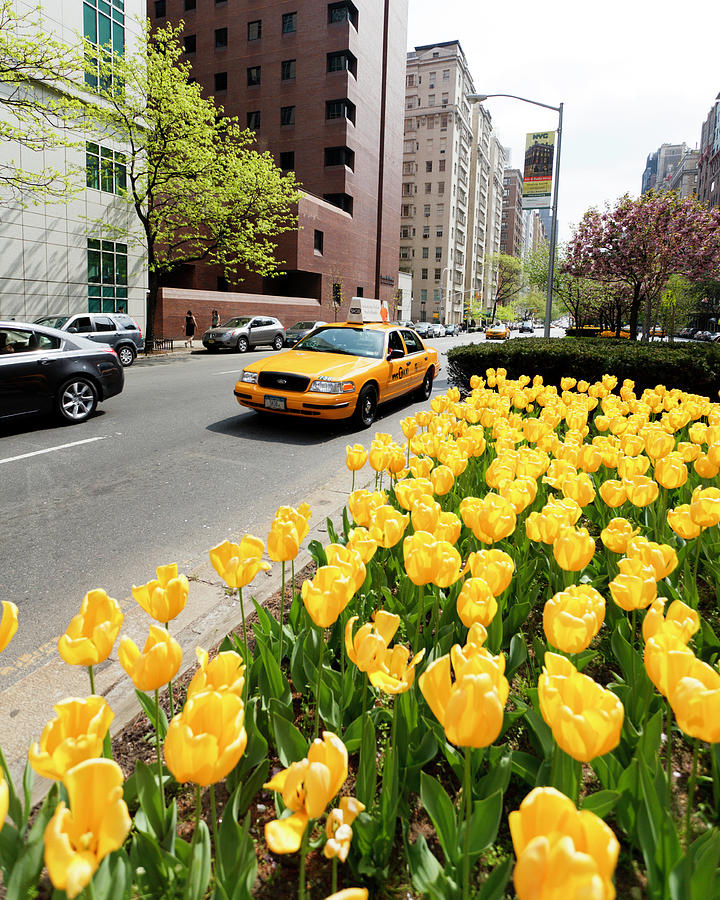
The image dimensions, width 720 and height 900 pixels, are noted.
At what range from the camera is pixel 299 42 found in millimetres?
48875

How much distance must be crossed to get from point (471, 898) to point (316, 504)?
465 cm

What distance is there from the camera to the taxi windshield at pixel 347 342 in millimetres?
10914

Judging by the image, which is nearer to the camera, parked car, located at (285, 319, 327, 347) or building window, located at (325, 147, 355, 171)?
parked car, located at (285, 319, 327, 347)

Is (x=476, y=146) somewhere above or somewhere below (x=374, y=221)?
above

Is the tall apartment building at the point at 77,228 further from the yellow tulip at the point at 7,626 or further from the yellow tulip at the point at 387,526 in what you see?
the yellow tulip at the point at 7,626

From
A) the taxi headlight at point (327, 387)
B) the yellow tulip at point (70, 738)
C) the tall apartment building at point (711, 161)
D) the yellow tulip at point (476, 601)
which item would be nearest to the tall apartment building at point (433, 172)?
the tall apartment building at point (711, 161)

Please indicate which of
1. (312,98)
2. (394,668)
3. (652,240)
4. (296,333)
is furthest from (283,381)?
(312,98)

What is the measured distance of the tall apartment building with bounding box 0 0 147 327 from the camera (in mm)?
23250

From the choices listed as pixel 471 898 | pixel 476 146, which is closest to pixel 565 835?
pixel 471 898

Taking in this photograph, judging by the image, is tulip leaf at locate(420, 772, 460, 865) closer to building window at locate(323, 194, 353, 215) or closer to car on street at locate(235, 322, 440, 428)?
car on street at locate(235, 322, 440, 428)

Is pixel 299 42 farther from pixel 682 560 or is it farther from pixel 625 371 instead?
pixel 682 560

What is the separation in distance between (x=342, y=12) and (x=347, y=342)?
4965 cm

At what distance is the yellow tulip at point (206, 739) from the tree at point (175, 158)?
24535 mm

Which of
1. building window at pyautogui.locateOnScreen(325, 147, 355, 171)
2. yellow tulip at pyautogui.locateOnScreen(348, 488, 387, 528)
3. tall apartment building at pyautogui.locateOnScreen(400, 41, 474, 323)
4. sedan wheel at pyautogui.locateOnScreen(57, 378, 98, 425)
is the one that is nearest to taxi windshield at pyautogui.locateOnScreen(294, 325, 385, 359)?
sedan wheel at pyautogui.locateOnScreen(57, 378, 98, 425)
